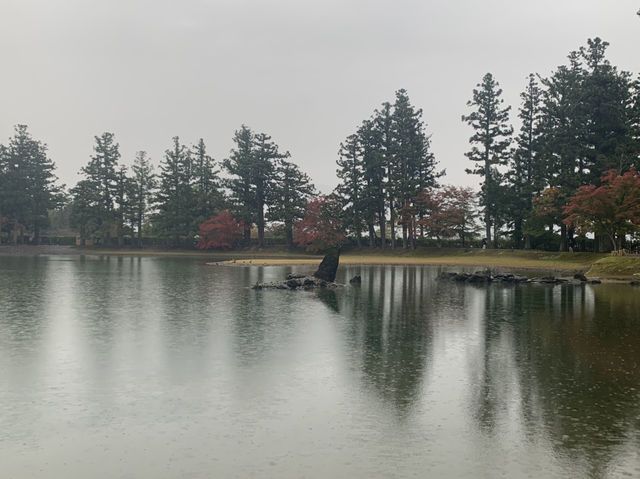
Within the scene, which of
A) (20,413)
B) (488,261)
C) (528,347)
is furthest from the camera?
(488,261)

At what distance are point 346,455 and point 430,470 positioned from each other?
3.76ft

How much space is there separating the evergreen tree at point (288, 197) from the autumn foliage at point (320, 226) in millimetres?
1936

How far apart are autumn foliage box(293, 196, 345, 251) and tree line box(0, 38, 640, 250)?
0.23m

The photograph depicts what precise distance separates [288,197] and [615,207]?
Answer: 47214 mm

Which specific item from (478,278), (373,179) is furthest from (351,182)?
(478,278)

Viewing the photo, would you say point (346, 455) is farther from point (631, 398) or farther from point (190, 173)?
point (190, 173)

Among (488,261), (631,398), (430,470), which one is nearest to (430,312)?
(631,398)

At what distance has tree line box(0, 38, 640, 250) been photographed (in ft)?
186

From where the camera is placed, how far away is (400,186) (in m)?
75.4

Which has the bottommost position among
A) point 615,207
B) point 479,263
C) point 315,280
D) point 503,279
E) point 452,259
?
point 503,279

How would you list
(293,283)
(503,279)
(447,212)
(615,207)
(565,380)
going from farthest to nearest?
(447,212), (615,207), (503,279), (293,283), (565,380)

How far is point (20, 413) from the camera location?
9633 millimetres

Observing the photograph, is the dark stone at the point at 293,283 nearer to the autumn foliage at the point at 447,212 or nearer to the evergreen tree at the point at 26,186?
the autumn foliage at the point at 447,212

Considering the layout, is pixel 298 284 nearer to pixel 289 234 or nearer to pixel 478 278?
pixel 478 278
